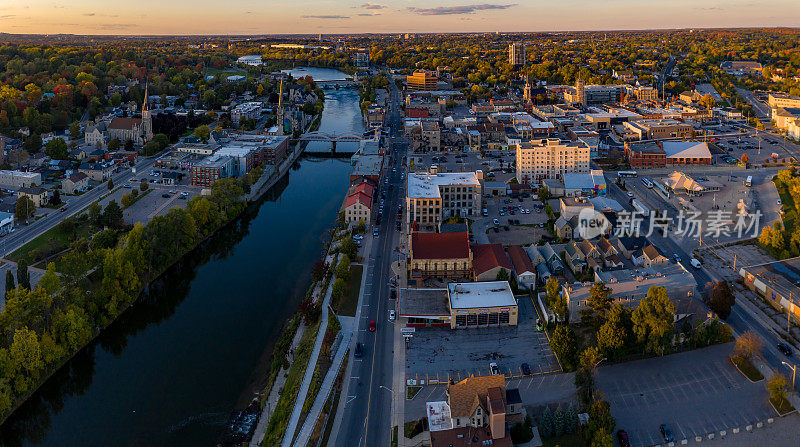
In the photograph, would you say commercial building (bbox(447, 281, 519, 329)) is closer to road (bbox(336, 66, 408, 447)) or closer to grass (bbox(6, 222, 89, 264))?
road (bbox(336, 66, 408, 447))

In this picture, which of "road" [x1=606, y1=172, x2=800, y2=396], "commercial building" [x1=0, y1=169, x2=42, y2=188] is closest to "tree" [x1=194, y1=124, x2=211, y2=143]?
"commercial building" [x1=0, y1=169, x2=42, y2=188]

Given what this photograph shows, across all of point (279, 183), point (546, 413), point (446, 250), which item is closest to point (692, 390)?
point (546, 413)

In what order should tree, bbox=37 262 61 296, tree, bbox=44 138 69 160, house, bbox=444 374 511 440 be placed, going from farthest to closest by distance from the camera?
tree, bbox=44 138 69 160 < tree, bbox=37 262 61 296 < house, bbox=444 374 511 440

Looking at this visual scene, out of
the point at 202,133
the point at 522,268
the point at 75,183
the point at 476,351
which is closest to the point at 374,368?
the point at 476,351

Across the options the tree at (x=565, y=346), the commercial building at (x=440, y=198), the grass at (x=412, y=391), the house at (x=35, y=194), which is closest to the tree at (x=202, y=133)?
the house at (x=35, y=194)

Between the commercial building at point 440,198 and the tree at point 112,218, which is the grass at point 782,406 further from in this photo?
the tree at point 112,218

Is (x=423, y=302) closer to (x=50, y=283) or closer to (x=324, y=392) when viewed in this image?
(x=324, y=392)

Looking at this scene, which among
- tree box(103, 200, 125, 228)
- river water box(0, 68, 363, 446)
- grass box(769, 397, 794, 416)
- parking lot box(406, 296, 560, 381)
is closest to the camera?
grass box(769, 397, 794, 416)
